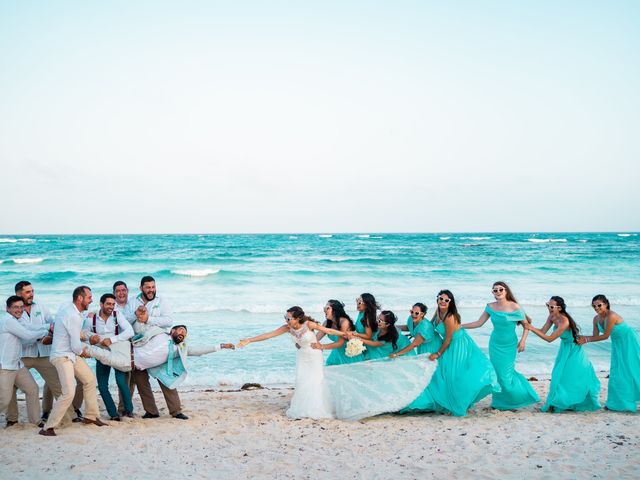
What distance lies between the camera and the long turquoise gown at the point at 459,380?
6.91 metres

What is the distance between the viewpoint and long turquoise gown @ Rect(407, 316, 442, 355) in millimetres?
7109

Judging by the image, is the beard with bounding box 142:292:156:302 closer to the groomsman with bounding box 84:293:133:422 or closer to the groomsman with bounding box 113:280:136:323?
the groomsman with bounding box 113:280:136:323

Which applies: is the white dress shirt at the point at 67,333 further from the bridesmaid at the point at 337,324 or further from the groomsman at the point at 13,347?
the bridesmaid at the point at 337,324

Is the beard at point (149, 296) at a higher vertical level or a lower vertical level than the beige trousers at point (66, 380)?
higher

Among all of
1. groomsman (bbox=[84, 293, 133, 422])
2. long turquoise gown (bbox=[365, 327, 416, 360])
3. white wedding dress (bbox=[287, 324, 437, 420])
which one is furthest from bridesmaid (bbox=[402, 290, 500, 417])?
groomsman (bbox=[84, 293, 133, 422])

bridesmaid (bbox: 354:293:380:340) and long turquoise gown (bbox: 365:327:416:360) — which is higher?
bridesmaid (bbox: 354:293:380:340)

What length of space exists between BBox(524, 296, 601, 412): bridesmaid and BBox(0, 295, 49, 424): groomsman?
650cm

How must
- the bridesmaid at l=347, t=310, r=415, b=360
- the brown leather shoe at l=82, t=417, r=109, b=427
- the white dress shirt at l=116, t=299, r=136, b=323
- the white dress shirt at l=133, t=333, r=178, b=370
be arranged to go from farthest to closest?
1. the bridesmaid at l=347, t=310, r=415, b=360
2. the white dress shirt at l=116, t=299, r=136, b=323
3. the white dress shirt at l=133, t=333, r=178, b=370
4. the brown leather shoe at l=82, t=417, r=109, b=427

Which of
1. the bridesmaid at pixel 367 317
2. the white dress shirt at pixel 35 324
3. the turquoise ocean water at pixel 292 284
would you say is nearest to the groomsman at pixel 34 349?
the white dress shirt at pixel 35 324

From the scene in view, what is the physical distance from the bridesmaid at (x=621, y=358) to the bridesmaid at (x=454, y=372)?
4.76ft

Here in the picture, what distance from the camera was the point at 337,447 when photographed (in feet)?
19.4

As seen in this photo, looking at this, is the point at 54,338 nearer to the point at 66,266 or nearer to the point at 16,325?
the point at 16,325

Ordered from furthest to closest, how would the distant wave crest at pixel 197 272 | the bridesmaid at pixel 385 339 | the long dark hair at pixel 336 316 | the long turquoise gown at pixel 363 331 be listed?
the distant wave crest at pixel 197 272 → the long turquoise gown at pixel 363 331 → the long dark hair at pixel 336 316 → the bridesmaid at pixel 385 339

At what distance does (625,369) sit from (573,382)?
687 millimetres
